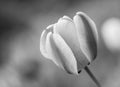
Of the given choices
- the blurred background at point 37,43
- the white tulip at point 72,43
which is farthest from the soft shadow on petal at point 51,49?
the blurred background at point 37,43

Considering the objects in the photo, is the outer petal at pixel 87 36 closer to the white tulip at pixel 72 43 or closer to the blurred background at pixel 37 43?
the white tulip at pixel 72 43

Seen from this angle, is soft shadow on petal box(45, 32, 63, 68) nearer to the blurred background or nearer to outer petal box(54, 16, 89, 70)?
outer petal box(54, 16, 89, 70)

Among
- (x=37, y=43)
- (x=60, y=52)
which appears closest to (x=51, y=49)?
(x=60, y=52)

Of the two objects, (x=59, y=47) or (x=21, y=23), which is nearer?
(x=59, y=47)

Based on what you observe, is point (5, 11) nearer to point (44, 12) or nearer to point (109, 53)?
point (44, 12)

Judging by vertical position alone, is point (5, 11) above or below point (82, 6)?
above

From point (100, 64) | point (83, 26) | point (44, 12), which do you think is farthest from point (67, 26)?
point (44, 12)

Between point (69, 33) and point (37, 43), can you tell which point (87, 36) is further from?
point (37, 43)
